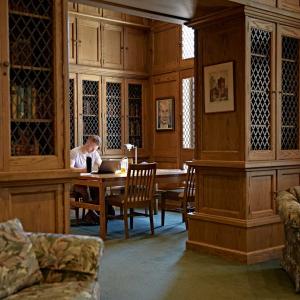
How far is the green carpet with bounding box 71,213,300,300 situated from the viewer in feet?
11.8

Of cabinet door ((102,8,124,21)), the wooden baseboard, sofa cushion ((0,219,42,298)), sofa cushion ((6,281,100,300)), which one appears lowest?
the wooden baseboard

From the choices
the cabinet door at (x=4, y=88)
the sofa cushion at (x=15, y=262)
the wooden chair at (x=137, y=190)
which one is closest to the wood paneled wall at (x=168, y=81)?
the wooden chair at (x=137, y=190)

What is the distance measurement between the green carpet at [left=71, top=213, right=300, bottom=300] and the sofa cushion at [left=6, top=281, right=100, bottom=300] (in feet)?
3.45

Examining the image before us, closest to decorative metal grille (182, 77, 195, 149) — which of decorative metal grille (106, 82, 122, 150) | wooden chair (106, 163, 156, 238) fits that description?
decorative metal grille (106, 82, 122, 150)

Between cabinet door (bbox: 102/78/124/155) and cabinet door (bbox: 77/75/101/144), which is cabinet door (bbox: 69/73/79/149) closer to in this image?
cabinet door (bbox: 77/75/101/144)

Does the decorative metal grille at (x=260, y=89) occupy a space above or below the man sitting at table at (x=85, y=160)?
above

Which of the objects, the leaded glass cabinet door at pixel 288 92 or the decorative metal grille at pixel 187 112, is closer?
the leaded glass cabinet door at pixel 288 92

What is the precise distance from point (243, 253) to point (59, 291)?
8.04 ft

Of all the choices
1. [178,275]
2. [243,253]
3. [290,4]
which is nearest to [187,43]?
[290,4]

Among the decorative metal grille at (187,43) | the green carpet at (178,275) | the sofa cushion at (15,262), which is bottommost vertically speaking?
the green carpet at (178,275)

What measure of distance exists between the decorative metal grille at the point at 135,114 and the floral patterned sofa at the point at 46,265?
223 inches

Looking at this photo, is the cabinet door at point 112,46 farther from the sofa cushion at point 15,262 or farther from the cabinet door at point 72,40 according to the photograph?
the sofa cushion at point 15,262

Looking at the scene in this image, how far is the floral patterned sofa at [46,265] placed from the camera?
8.02 feet

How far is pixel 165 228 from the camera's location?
6254mm
